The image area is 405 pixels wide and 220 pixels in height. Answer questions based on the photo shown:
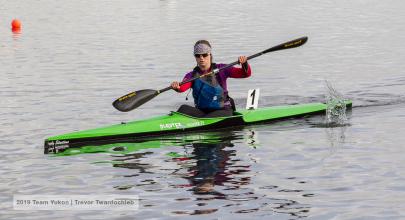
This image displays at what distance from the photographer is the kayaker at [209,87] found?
1833 centimetres

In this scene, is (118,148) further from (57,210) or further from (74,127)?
(57,210)

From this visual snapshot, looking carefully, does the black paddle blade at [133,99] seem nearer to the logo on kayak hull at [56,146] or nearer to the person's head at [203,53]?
the person's head at [203,53]

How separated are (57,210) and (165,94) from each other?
13337 mm

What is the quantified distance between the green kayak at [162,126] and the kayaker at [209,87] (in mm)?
174

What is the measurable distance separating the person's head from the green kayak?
1.09m

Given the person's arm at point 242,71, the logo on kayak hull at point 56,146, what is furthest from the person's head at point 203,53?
the logo on kayak hull at point 56,146

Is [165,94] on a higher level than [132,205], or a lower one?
higher

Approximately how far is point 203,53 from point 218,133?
1.65 metres

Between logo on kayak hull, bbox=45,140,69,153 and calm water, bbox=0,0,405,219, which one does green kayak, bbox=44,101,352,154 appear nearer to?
logo on kayak hull, bbox=45,140,69,153

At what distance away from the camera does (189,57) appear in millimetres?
36906

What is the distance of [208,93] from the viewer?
727 inches

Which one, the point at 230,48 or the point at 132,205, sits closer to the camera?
the point at 132,205

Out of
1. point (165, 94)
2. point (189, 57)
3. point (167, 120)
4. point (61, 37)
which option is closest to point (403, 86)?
point (165, 94)

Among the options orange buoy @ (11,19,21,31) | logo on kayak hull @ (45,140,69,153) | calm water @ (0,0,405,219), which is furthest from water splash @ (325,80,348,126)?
orange buoy @ (11,19,21,31)
